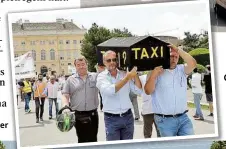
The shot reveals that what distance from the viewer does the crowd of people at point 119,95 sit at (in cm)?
695

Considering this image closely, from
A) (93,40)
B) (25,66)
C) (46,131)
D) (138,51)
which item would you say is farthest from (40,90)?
(138,51)

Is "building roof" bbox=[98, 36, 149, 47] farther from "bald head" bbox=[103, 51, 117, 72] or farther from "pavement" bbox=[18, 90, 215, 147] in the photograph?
"pavement" bbox=[18, 90, 215, 147]

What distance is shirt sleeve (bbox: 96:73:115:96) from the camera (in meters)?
6.92

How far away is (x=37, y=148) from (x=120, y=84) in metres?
1.11

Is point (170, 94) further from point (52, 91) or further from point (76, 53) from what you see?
point (52, 91)

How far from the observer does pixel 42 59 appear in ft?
22.7

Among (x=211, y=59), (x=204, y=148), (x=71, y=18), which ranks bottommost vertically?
(x=204, y=148)

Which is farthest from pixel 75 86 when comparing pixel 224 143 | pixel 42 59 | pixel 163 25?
pixel 224 143

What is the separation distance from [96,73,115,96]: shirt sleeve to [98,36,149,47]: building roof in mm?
322

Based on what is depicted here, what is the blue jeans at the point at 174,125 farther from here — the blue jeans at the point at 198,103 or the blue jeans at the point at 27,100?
the blue jeans at the point at 27,100

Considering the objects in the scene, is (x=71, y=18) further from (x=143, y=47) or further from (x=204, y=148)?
(x=204, y=148)

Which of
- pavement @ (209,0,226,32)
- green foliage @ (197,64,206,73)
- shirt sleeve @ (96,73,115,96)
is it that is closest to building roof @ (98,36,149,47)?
shirt sleeve @ (96,73,115,96)

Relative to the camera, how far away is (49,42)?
697 centimetres

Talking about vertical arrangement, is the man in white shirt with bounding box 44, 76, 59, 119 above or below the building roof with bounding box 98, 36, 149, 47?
below
